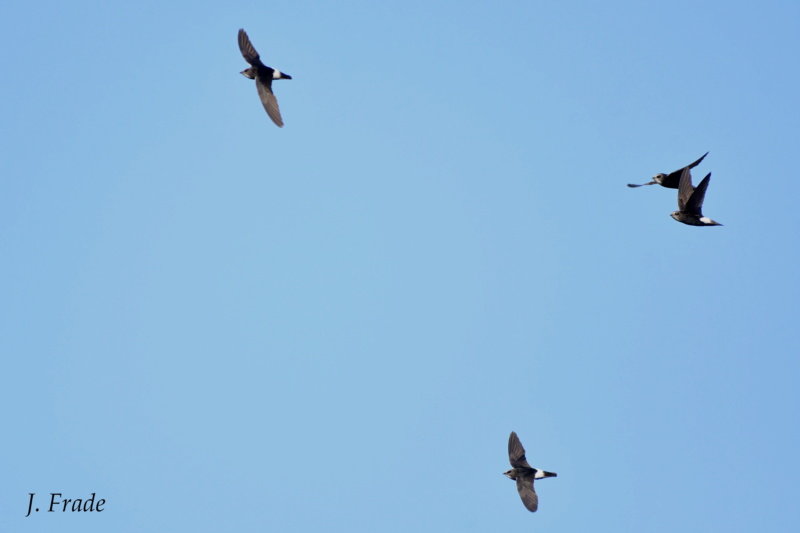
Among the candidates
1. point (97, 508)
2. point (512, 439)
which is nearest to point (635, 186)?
point (512, 439)

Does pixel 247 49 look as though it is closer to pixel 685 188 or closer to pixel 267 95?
pixel 267 95

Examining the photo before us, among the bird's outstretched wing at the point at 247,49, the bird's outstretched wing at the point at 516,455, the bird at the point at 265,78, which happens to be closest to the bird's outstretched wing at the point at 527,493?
the bird's outstretched wing at the point at 516,455

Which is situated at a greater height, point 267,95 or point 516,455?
point 267,95

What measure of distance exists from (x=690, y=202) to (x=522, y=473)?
8453 mm

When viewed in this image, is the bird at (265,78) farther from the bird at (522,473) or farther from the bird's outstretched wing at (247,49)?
the bird at (522,473)

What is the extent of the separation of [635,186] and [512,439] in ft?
24.3

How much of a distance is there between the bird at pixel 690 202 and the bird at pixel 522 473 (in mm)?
7386

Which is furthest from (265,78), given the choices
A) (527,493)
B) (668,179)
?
(527,493)

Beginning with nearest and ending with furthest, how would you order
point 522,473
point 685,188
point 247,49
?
point 685,188, point 247,49, point 522,473

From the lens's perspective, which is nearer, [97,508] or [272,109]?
[272,109]

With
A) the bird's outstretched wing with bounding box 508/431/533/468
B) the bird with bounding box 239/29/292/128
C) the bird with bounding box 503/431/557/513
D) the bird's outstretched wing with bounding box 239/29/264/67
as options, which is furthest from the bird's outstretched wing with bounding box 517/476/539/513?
the bird's outstretched wing with bounding box 239/29/264/67

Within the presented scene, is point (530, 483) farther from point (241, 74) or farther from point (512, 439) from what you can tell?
point (241, 74)

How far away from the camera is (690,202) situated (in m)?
29.2

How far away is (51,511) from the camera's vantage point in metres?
31.6
